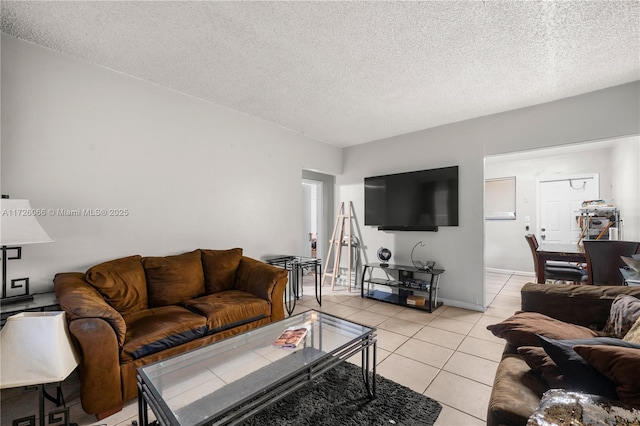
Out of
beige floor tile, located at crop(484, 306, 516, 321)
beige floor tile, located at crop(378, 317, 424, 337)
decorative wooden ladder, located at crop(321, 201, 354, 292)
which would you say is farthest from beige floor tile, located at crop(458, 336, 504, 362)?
decorative wooden ladder, located at crop(321, 201, 354, 292)

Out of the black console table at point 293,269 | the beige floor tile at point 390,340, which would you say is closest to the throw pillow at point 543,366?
the beige floor tile at point 390,340

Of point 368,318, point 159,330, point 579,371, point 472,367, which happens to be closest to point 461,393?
point 472,367

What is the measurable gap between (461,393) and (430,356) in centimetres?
51

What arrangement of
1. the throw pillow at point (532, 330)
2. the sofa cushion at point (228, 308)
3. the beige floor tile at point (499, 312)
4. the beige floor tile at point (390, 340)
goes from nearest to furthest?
1. the throw pillow at point (532, 330)
2. the sofa cushion at point (228, 308)
3. the beige floor tile at point (390, 340)
4. the beige floor tile at point (499, 312)

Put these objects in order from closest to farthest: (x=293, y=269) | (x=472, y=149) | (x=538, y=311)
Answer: (x=538, y=311)
(x=472, y=149)
(x=293, y=269)

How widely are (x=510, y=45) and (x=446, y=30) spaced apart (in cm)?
62

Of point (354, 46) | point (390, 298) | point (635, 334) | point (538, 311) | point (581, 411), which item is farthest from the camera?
point (390, 298)

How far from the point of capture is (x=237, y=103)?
3236 millimetres

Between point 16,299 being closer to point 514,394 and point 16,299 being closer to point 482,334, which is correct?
point 514,394

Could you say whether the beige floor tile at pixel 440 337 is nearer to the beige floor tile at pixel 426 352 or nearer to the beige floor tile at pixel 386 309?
the beige floor tile at pixel 426 352

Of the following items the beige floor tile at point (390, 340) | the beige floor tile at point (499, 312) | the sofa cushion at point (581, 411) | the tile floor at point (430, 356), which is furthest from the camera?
the beige floor tile at point (499, 312)

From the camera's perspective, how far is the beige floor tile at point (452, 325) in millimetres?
2995

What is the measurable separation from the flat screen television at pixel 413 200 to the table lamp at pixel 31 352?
13.1 feet

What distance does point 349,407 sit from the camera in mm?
1747
